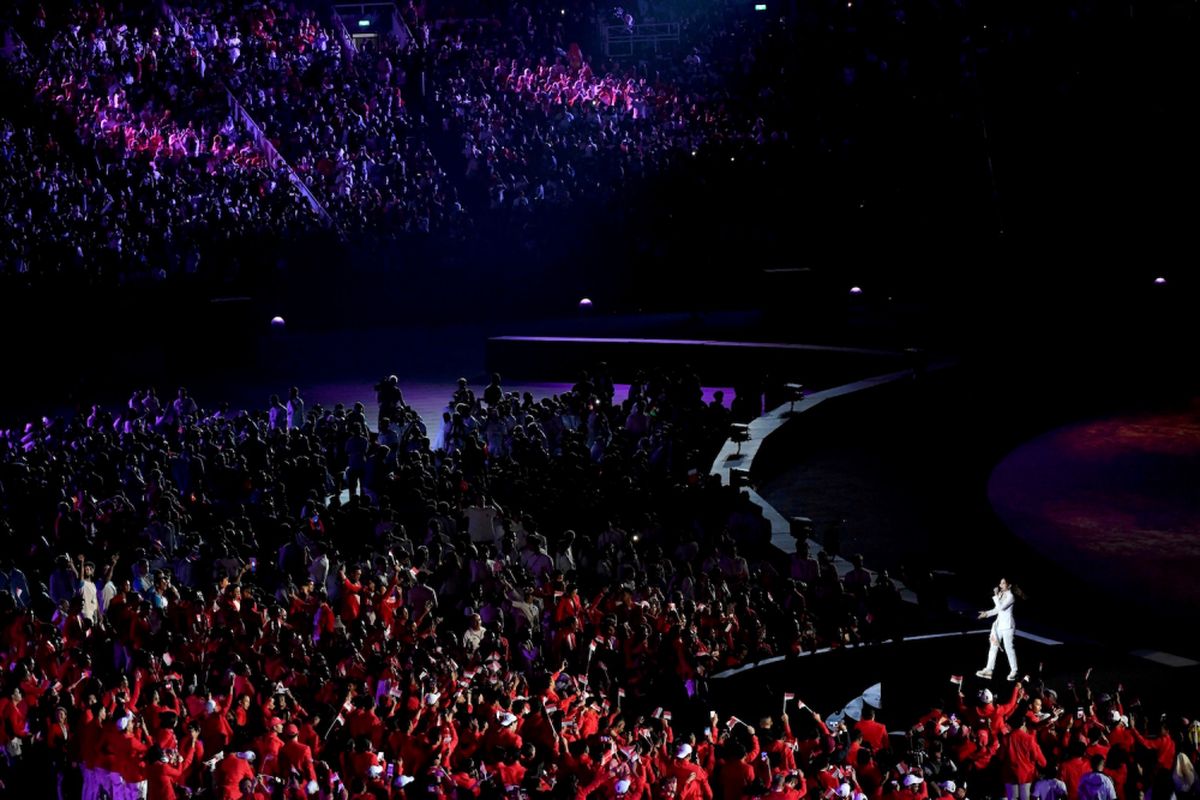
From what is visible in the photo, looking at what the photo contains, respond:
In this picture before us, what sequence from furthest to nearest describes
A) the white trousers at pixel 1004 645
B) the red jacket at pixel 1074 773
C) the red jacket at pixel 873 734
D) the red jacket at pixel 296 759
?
Answer: the white trousers at pixel 1004 645 → the red jacket at pixel 873 734 → the red jacket at pixel 1074 773 → the red jacket at pixel 296 759

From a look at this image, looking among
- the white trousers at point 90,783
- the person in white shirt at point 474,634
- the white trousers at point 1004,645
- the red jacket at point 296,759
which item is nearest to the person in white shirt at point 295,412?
the person in white shirt at point 474,634

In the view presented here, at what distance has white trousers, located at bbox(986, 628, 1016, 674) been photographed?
14039mm

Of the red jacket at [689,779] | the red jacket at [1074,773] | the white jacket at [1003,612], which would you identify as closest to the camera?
the red jacket at [689,779]

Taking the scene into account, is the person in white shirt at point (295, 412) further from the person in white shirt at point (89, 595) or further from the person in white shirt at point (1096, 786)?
the person in white shirt at point (1096, 786)

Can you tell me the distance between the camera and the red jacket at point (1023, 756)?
11211 millimetres

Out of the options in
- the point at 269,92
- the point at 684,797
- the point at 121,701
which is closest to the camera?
the point at 684,797

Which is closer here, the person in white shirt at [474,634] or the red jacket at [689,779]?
the red jacket at [689,779]

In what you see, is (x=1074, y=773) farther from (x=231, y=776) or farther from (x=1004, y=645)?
(x=231, y=776)

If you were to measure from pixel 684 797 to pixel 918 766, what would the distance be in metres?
1.60

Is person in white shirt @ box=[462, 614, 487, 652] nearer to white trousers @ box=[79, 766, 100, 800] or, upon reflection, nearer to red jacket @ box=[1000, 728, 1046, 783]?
white trousers @ box=[79, 766, 100, 800]

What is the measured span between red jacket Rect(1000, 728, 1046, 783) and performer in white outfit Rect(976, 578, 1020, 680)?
2.67m

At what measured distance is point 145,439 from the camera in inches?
740

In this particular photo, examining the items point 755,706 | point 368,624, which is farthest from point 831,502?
point 368,624

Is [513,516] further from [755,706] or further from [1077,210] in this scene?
[1077,210]
